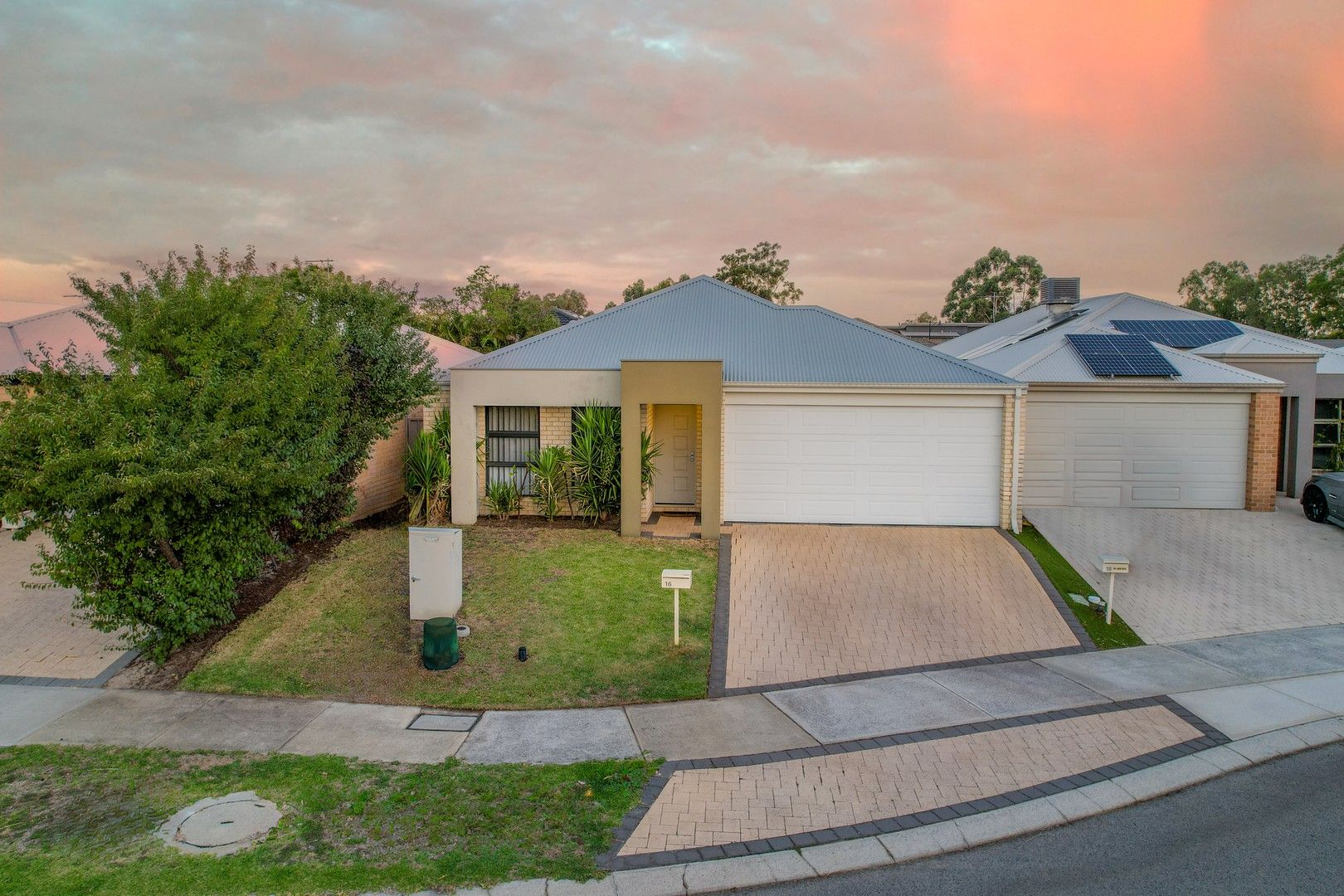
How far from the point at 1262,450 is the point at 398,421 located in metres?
18.2

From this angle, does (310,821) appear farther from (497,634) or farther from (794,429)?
(794,429)

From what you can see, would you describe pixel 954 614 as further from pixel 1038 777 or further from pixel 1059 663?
pixel 1038 777

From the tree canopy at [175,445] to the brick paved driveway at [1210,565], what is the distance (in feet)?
39.9

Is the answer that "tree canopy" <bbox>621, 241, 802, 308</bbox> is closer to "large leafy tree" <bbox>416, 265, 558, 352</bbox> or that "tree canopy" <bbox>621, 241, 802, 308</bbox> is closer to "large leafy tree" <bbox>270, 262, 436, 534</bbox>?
"large leafy tree" <bbox>416, 265, 558, 352</bbox>

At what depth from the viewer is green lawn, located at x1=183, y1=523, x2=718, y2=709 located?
9.09 metres

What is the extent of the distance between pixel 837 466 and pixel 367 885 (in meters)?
11.5

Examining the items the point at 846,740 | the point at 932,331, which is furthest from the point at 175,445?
the point at 932,331

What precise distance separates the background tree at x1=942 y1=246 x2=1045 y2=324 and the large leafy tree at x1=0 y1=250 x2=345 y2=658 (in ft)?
172

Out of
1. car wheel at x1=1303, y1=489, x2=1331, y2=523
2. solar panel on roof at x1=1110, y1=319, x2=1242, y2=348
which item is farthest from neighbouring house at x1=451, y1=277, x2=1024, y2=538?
solar panel on roof at x1=1110, y1=319, x2=1242, y2=348

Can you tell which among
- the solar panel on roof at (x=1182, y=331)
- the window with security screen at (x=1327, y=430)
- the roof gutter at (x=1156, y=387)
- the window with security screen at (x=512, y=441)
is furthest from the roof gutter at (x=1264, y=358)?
the window with security screen at (x=512, y=441)

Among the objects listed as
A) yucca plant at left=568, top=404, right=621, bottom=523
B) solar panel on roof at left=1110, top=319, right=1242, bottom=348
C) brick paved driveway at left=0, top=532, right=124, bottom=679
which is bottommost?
brick paved driveway at left=0, top=532, right=124, bottom=679

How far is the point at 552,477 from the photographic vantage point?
50.6 feet

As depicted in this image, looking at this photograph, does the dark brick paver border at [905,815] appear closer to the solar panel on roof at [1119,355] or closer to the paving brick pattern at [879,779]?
the paving brick pattern at [879,779]

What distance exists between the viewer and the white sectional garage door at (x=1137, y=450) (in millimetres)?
16438
